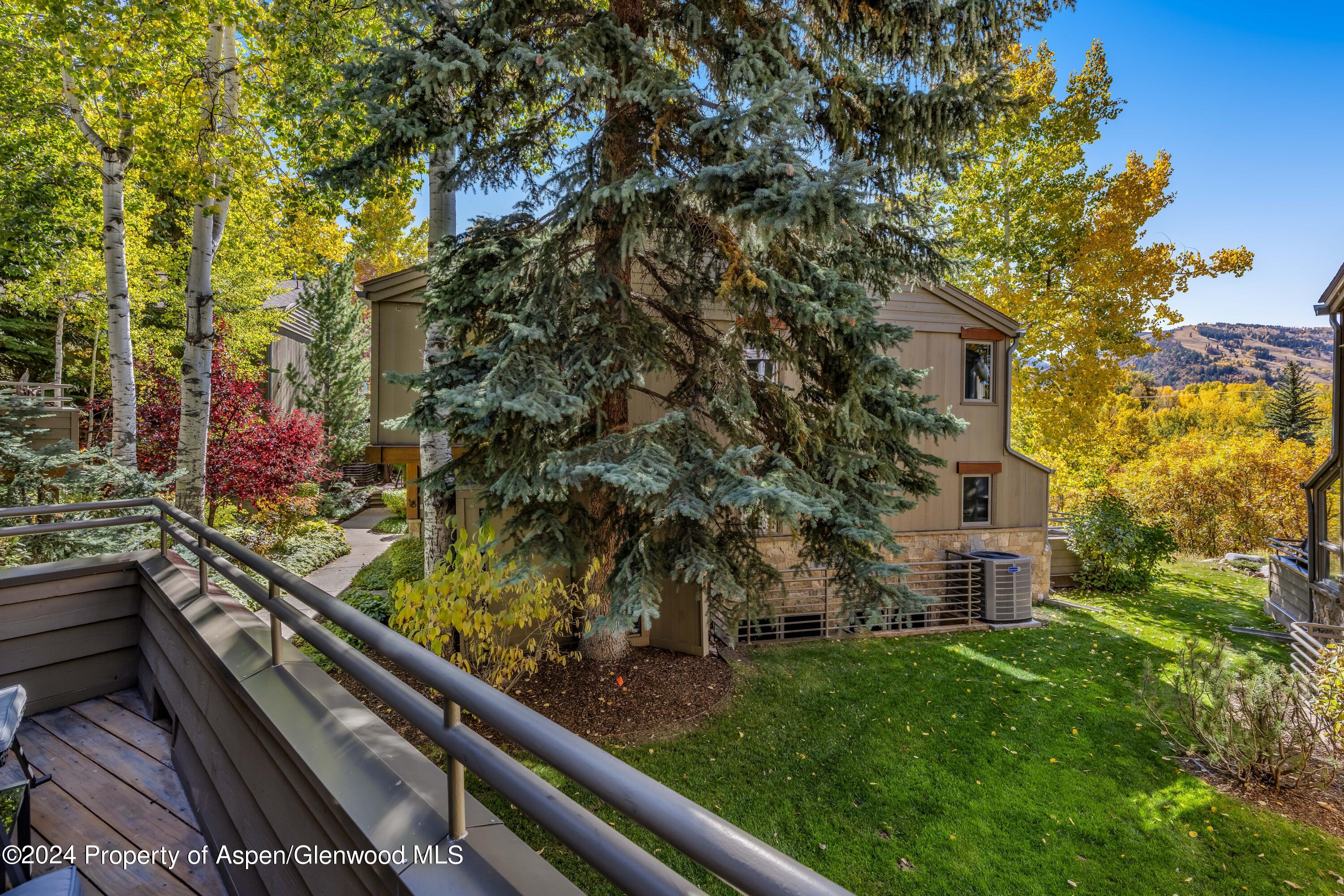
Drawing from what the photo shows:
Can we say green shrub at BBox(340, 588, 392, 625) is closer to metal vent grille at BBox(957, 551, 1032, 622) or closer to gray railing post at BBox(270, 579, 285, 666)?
gray railing post at BBox(270, 579, 285, 666)

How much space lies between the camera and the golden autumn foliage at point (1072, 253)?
12.8 meters

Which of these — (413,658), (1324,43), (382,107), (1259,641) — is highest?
(1324,43)

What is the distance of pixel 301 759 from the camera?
1.49 meters

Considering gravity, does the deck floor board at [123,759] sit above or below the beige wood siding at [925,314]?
below

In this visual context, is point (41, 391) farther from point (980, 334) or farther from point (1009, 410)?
point (1009, 410)

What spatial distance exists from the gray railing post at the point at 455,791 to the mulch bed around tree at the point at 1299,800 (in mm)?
6037

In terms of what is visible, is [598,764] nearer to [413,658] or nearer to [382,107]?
[413,658]

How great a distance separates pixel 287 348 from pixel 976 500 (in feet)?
63.2

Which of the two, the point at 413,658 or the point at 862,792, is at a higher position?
the point at 413,658

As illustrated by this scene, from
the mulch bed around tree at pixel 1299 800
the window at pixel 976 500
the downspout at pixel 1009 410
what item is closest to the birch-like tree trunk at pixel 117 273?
the mulch bed around tree at pixel 1299 800

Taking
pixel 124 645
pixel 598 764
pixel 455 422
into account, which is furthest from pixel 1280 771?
pixel 124 645

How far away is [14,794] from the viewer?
84.0 inches

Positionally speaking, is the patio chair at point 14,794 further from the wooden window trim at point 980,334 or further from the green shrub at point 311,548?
the wooden window trim at point 980,334

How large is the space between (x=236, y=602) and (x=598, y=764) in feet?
8.64
